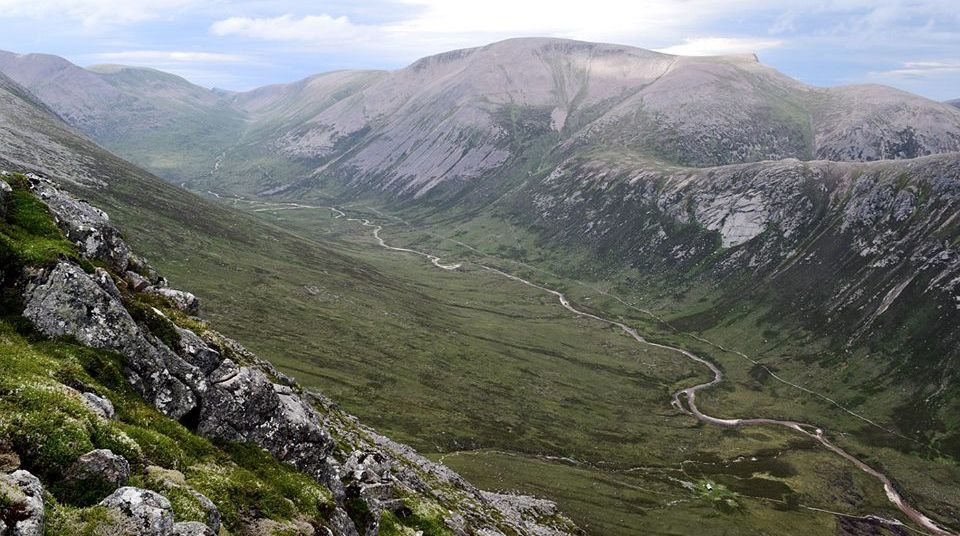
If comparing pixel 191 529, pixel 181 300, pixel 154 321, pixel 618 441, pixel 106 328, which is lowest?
pixel 618 441

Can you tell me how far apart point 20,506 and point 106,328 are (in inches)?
684

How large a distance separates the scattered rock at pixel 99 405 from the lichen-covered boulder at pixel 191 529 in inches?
270

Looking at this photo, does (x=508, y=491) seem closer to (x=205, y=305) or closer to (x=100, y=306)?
(x=100, y=306)

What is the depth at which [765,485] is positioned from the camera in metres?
138

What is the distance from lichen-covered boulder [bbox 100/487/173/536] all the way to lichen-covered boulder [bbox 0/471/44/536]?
7.70 feet

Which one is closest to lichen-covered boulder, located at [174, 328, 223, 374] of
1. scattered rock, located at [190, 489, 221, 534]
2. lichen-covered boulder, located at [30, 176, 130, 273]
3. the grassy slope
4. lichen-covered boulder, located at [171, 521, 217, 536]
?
the grassy slope

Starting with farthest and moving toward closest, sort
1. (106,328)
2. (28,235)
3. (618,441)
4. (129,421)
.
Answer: (618,441), (28,235), (106,328), (129,421)

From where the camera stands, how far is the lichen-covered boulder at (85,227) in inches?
1704

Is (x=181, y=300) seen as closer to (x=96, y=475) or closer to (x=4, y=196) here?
(x=4, y=196)

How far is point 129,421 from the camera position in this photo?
91.6ft

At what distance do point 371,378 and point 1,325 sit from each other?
136282 mm

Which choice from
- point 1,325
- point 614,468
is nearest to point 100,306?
point 1,325

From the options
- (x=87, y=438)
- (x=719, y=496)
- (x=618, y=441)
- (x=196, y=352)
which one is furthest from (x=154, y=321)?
(x=618, y=441)

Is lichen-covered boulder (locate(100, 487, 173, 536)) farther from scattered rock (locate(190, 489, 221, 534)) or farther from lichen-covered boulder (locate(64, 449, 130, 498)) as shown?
scattered rock (locate(190, 489, 221, 534))
